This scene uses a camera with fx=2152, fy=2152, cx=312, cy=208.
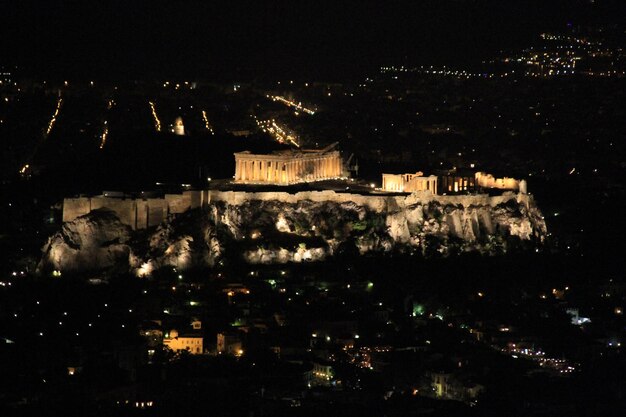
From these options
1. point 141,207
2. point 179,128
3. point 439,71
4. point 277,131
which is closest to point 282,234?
point 141,207

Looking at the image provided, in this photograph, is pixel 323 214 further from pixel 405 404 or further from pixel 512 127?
pixel 512 127

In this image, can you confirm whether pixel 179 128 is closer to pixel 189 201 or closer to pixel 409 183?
pixel 409 183

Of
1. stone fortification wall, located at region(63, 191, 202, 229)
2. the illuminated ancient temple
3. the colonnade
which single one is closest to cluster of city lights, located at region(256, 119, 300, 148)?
the colonnade

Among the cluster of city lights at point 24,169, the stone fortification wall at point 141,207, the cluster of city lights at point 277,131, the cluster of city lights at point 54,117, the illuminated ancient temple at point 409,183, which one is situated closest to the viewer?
the stone fortification wall at point 141,207

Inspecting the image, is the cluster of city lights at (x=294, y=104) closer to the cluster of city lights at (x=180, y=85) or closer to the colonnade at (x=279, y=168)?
the cluster of city lights at (x=180, y=85)

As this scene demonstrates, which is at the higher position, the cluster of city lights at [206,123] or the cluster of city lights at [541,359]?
the cluster of city lights at [206,123]

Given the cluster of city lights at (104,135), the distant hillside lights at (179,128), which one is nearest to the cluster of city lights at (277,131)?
the distant hillside lights at (179,128)

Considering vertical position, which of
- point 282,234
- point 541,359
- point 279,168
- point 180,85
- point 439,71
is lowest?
point 541,359
